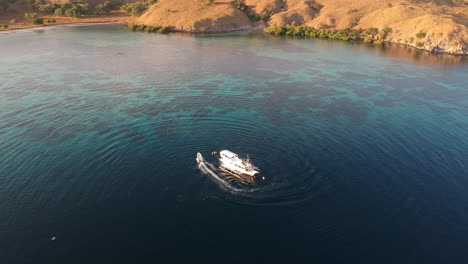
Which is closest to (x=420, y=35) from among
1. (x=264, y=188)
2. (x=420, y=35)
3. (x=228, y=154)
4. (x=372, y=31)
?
(x=420, y=35)

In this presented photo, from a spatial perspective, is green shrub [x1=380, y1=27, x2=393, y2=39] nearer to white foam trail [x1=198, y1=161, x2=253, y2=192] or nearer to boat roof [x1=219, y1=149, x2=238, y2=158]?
boat roof [x1=219, y1=149, x2=238, y2=158]

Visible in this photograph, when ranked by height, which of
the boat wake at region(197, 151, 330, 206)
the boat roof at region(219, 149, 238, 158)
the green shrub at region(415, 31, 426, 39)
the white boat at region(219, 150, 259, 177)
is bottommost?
the boat wake at region(197, 151, 330, 206)

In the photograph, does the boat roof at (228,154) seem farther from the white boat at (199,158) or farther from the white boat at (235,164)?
the white boat at (199,158)

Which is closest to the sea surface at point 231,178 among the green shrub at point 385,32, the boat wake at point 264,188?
the boat wake at point 264,188

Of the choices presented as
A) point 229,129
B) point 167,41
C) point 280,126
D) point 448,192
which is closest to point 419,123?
point 448,192

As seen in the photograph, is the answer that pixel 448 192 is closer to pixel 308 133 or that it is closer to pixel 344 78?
pixel 308 133

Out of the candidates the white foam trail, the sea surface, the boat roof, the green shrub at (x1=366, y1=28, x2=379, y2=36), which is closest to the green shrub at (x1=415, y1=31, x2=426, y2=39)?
the green shrub at (x1=366, y1=28, x2=379, y2=36)
